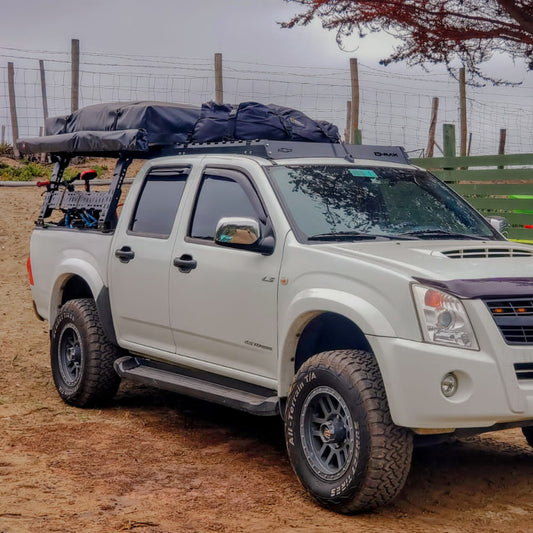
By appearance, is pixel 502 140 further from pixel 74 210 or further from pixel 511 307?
pixel 511 307

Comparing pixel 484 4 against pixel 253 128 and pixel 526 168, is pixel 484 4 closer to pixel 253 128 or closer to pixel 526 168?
pixel 526 168

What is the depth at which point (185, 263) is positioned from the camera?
661 centimetres

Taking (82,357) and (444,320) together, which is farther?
(82,357)

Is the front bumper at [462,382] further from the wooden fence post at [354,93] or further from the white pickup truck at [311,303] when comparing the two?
the wooden fence post at [354,93]

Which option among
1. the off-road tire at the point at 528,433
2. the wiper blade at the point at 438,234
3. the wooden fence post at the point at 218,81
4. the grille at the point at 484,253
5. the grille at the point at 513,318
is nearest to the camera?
the grille at the point at 513,318

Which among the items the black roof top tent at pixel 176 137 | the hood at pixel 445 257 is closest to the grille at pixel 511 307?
the hood at pixel 445 257

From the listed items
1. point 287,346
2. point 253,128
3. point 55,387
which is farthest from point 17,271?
point 287,346

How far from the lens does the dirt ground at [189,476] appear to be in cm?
512

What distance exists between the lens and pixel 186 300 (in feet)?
21.7

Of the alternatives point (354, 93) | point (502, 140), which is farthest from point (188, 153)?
point (502, 140)

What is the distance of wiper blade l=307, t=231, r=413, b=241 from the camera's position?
591 centimetres

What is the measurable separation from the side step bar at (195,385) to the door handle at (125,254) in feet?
2.39

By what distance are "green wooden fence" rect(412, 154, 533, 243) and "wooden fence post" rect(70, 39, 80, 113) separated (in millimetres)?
7145

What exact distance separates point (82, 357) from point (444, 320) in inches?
139
